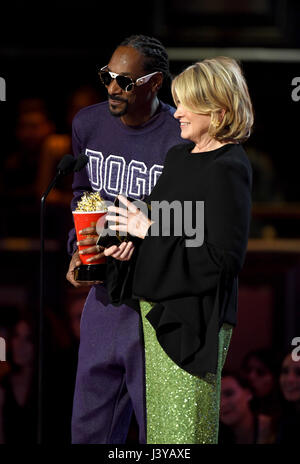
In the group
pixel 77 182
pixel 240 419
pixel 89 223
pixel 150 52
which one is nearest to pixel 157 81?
pixel 150 52

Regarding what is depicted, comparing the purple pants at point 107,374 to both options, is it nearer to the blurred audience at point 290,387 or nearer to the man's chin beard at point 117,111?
the man's chin beard at point 117,111

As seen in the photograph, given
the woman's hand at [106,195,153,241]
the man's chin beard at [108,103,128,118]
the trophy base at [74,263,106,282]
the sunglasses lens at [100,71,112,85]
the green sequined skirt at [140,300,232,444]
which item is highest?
the sunglasses lens at [100,71,112,85]

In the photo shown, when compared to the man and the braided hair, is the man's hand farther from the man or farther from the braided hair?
the braided hair

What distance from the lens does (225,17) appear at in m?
6.92

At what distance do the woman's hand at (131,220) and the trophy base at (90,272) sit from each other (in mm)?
220

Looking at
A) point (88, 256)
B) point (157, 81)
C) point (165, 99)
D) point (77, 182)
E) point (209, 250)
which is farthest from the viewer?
point (165, 99)

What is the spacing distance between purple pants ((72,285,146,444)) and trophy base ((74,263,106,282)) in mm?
191

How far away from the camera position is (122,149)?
9.04ft

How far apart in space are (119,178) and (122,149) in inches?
3.9

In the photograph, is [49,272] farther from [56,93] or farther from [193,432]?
[56,93]

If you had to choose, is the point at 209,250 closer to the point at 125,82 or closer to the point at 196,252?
the point at 196,252

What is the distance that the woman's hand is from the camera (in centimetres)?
236

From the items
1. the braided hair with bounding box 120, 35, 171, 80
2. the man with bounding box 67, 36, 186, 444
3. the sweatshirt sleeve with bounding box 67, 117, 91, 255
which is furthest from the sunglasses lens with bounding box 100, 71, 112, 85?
the sweatshirt sleeve with bounding box 67, 117, 91, 255

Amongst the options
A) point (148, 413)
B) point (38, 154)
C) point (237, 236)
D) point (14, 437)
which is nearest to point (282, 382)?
point (14, 437)
